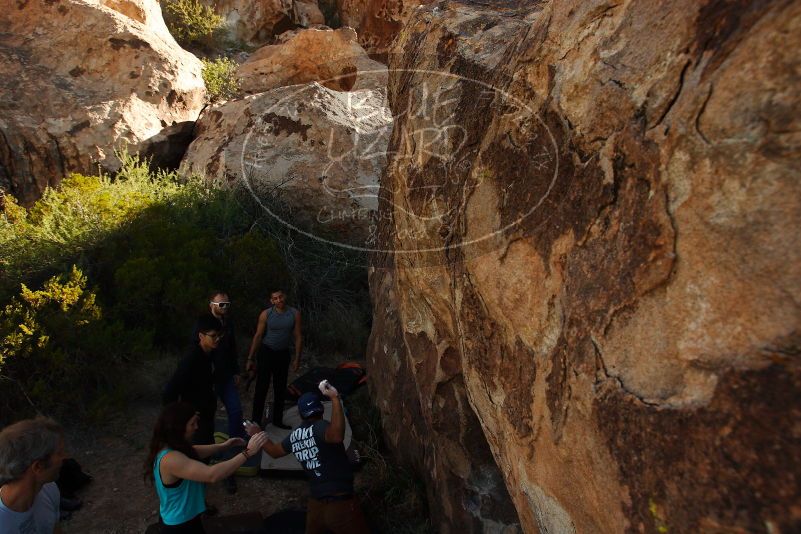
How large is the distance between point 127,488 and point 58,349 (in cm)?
131

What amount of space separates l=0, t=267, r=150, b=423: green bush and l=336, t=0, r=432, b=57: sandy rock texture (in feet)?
34.8

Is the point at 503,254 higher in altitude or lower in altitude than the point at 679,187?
lower

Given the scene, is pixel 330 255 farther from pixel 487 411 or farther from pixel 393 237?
pixel 487 411

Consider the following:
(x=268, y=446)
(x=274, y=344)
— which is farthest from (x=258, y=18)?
(x=268, y=446)

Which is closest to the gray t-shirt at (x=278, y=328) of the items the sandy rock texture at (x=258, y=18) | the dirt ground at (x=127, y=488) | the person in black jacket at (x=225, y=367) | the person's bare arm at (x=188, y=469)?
the person in black jacket at (x=225, y=367)

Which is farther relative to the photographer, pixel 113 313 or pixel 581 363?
pixel 113 313

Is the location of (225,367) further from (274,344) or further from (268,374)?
(268,374)

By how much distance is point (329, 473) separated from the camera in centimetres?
313

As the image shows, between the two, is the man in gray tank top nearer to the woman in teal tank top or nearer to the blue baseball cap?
the blue baseball cap

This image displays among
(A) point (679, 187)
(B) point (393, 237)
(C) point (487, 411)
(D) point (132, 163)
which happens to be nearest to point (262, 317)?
(B) point (393, 237)

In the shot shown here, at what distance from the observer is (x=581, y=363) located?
1776 mm

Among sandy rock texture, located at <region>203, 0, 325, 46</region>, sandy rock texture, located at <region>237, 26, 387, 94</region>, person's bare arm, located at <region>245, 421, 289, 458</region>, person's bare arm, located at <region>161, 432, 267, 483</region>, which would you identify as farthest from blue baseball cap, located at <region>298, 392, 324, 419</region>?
sandy rock texture, located at <region>203, 0, 325, 46</region>

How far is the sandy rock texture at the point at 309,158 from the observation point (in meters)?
7.58

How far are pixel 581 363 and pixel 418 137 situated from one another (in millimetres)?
1794
